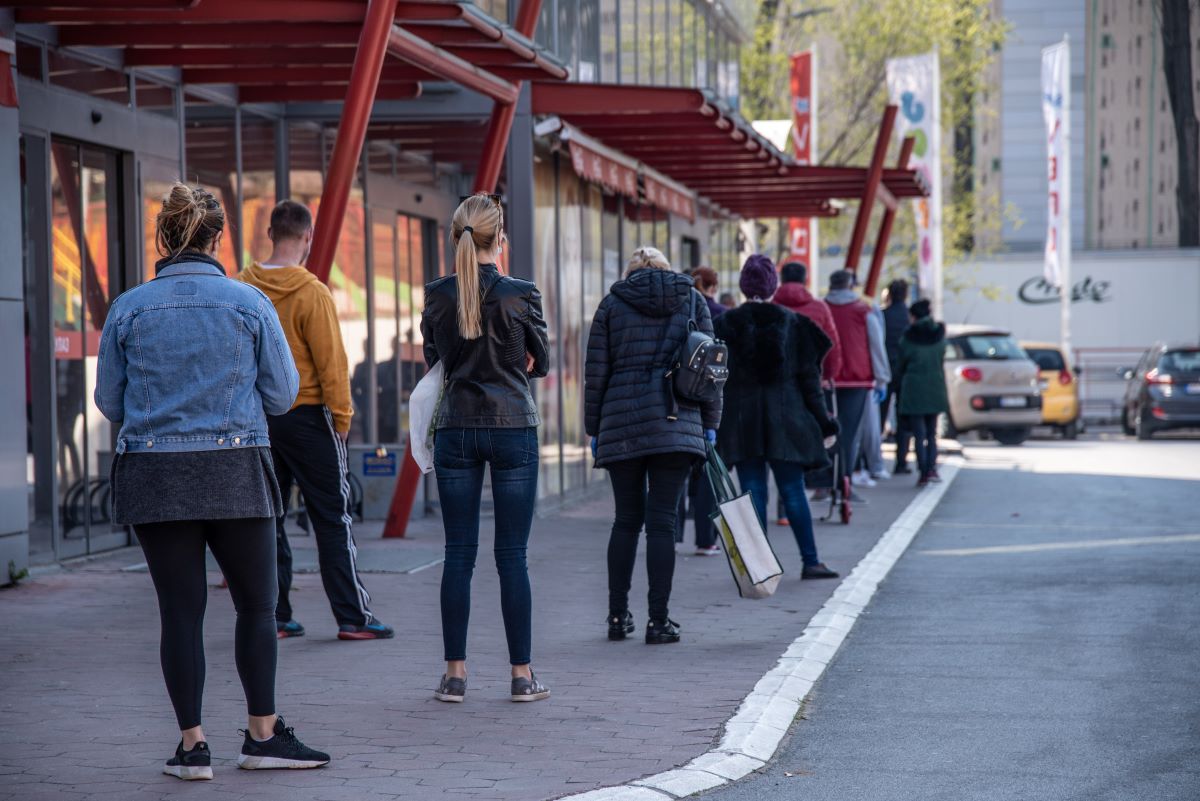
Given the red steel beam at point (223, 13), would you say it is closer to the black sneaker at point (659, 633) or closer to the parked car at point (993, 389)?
the black sneaker at point (659, 633)

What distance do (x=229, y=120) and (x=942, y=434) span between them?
52.1 feet

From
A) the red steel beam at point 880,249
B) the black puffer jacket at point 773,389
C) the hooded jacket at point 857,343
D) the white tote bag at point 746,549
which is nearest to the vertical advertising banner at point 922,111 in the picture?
the red steel beam at point 880,249

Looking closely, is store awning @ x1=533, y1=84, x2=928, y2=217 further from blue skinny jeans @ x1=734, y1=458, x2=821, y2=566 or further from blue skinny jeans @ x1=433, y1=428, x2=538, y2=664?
blue skinny jeans @ x1=433, y1=428, x2=538, y2=664

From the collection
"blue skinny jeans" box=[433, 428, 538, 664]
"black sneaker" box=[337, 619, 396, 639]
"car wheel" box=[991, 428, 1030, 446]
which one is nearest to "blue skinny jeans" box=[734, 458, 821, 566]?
"black sneaker" box=[337, 619, 396, 639]

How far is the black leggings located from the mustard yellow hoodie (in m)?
2.37

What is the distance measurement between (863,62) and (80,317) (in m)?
28.1

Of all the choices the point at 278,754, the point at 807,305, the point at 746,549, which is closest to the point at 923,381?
the point at 807,305

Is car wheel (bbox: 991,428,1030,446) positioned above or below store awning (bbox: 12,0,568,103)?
below

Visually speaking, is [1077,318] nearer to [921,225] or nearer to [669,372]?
[921,225]

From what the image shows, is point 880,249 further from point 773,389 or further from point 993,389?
point 773,389

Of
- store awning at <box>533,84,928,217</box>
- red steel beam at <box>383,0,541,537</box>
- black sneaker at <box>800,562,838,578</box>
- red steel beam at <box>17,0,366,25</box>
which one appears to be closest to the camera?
red steel beam at <box>17,0,366,25</box>

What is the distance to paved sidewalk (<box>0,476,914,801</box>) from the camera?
5543 millimetres

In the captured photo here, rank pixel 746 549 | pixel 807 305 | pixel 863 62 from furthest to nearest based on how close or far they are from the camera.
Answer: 1. pixel 863 62
2. pixel 807 305
3. pixel 746 549

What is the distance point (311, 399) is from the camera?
311 inches
